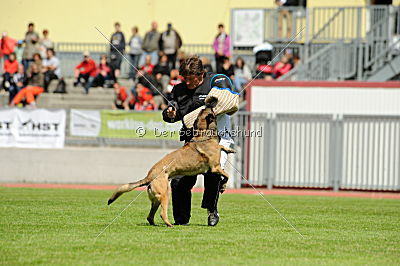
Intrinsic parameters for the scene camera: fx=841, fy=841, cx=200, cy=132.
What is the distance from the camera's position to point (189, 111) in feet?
32.8

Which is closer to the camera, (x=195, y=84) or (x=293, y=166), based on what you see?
(x=195, y=84)

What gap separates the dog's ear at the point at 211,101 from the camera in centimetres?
968

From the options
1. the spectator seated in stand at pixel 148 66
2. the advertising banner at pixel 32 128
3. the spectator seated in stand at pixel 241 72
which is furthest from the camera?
the spectator seated in stand at pixel 148 66

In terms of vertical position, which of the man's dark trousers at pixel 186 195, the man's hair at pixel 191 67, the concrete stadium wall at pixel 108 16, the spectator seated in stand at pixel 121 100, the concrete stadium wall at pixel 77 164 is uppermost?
the concrete stadium wall at pixel 108 16

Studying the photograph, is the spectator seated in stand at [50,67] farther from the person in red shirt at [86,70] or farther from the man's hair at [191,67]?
the man's hair at [191,67]

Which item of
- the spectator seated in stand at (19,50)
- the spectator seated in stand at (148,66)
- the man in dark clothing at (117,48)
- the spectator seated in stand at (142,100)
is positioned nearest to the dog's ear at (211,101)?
the spectator seated in stand at (142,100)

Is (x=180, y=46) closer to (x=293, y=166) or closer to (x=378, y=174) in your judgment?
(x=293, y=166)

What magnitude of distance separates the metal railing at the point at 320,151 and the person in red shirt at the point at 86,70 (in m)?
5.93

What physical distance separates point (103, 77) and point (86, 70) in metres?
0.64

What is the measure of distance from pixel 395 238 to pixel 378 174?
11488mm

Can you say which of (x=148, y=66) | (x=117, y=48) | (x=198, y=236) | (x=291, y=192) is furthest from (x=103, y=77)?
(x=198, y=236)

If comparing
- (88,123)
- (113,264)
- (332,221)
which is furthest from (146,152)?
(113,264)

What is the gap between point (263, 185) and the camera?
2130 centimetres

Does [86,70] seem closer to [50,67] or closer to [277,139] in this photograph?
[50,67]
